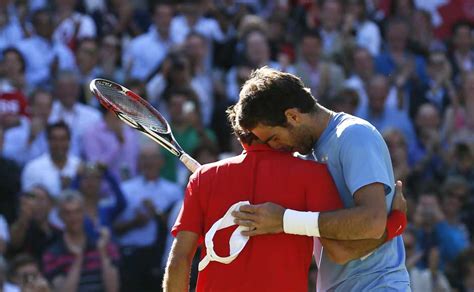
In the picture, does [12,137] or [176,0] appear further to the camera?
[176,0]

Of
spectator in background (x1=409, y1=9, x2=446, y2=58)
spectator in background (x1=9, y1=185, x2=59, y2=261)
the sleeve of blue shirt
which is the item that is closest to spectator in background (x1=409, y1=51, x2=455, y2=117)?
spectator in background (x1=409, y1=9, x2=446, y2=58)

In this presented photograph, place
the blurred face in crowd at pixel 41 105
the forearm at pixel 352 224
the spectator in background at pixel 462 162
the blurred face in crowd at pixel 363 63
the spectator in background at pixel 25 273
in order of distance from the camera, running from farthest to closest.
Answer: the blurred face in crowd at pixel 363 63 < the spectator in background at pixel 462 162 < the blurred face in crowd at pixel 41 105 < the spectator in background at pixel 25 273 < the forearm at pixel 352 224

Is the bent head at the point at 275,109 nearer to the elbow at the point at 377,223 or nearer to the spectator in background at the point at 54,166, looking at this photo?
the elbow at the point at 377,223

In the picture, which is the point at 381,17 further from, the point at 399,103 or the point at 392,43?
the point at 399,103

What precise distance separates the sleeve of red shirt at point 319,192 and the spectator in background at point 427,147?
7198mm

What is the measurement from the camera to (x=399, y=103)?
13.3 meters

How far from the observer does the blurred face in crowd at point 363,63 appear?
13516 millimetres

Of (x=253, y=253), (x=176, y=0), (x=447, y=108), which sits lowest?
(x=447, y=108)

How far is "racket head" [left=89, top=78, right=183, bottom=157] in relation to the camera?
602 centimetres

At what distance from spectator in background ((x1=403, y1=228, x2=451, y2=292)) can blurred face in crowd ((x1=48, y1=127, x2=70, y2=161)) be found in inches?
127

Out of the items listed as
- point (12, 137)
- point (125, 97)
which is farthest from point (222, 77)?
point (125, 97)

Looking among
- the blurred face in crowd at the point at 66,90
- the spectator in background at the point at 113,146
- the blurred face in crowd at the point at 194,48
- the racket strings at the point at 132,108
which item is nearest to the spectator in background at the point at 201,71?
the blurred face in crowd at the point at 194,48

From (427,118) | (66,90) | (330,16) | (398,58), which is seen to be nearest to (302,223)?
(66,90)

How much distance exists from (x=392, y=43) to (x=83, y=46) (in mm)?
3957
